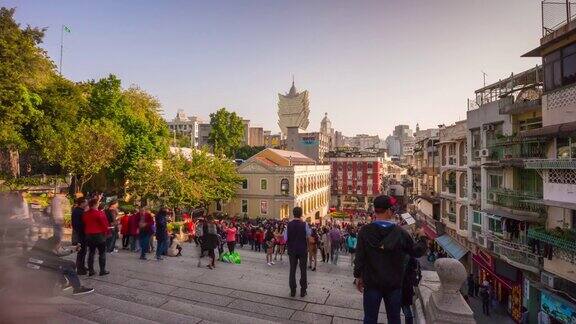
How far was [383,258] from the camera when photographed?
4301mm

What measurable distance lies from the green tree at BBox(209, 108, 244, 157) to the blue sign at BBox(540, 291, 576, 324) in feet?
164

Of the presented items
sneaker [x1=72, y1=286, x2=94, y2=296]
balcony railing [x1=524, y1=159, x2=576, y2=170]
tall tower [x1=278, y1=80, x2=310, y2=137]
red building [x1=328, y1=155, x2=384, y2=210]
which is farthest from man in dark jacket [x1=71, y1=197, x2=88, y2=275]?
tall tower [x1=278, y1=80, x2=310, y2=137]

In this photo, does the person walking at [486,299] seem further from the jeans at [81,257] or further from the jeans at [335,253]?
the jeans at [81,257]

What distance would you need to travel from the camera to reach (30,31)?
25609mm

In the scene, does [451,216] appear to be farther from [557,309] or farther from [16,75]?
[16,75]

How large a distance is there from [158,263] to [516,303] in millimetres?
19746

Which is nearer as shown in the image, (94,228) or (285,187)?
(94,228)

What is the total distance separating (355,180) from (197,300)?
74976 millimetres

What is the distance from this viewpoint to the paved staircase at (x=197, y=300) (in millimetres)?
5660

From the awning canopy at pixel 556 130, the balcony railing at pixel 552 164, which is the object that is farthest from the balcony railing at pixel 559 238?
the awning canopy at pixel 556 130

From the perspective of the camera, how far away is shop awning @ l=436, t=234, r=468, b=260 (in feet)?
88.3

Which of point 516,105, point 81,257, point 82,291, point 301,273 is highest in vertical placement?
point 516,105

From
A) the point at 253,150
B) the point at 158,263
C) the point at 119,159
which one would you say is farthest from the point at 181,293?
the point at 253,150

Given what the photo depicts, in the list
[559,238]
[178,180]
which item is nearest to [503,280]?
[559,238]
